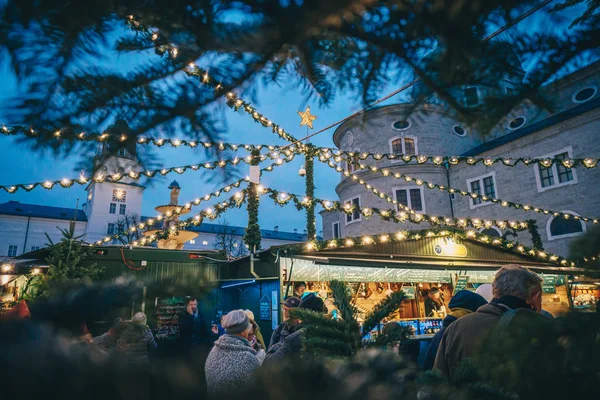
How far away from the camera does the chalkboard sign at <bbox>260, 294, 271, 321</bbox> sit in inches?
307

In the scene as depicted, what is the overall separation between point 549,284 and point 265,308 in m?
9.66

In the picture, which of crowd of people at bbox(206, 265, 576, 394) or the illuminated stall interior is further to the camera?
the illuminated stall interior

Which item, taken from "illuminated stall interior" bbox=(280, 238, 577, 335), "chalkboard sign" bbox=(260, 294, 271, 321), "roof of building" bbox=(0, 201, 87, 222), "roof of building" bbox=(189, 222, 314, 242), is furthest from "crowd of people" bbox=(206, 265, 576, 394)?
"roof of building" bbox=(189, 222, 314, 242)

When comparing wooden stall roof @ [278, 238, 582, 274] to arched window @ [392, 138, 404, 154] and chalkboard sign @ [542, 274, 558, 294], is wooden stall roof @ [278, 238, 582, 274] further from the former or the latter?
arched window @ [392, 138, 404, 154]

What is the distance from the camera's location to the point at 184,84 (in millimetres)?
1294

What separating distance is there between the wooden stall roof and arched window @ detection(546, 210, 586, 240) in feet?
23.8

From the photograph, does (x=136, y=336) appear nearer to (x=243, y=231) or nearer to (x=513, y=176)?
(x=513, y=176)

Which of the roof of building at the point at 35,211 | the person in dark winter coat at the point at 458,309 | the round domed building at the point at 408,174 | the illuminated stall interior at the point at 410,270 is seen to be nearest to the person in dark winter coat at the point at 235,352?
the person in dark winter coat at the point at 458,309

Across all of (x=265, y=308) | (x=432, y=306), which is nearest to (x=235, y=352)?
(x=265, y=308)

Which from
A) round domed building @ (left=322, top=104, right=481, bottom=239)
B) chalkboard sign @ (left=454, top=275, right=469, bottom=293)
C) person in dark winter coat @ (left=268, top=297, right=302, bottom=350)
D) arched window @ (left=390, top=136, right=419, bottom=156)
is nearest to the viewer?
person in dark winter coat @ (left=268, top=297, right=302, bottom=350)

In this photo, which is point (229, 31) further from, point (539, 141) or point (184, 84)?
point (539, 141)

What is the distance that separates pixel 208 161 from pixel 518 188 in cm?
2203

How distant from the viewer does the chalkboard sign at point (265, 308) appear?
7.80 meters

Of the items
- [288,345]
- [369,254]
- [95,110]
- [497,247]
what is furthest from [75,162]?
[497,247]
